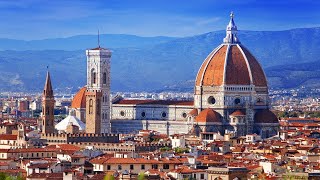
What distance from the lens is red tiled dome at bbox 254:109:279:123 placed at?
125 m

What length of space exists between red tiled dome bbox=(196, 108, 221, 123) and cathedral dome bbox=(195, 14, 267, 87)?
11.6 feet

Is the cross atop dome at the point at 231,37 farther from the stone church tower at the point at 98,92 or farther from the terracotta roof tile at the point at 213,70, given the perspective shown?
the stone church tower at the point at 98,92

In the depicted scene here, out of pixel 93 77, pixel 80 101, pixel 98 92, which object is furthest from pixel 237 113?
pixel 80 101

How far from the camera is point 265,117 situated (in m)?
125

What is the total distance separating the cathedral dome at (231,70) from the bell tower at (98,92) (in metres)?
8.67

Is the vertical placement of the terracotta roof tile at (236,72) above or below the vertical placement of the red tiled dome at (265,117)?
above

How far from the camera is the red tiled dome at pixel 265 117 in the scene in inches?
4906

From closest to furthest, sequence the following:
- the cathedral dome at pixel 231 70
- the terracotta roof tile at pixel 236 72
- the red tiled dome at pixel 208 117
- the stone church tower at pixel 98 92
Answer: the stone church tower at pixel 98 92, the red tiled dome at pixel 208 117, the terracotta roof tile at pixel 236 72, the cathedral dome at pixel 231 70

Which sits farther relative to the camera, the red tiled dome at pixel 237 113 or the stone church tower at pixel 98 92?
the red tiled dome at pixel 237 113

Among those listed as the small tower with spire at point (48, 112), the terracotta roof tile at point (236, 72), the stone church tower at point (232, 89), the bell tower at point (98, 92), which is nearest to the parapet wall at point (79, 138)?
the small tower with spire at point (48, 112)

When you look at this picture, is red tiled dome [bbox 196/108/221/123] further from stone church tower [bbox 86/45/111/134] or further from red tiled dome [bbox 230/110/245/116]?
stone church tower [bbox 86/45/111/134]

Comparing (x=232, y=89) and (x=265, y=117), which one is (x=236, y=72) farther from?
(x=265, y=117)

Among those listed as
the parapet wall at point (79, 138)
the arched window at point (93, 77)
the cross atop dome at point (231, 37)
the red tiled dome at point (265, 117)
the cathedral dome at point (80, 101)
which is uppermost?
the cross atop dome at point (231, 37)

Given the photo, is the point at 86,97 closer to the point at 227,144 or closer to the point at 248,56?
the point at 248,56
